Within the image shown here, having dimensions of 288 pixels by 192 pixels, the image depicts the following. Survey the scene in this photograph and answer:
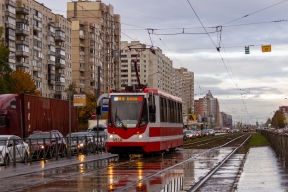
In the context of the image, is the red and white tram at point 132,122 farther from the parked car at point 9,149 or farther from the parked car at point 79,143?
the parked car at point 9,149

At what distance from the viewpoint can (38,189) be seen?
52.9ft

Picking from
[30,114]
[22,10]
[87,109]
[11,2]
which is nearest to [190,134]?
[87,109]

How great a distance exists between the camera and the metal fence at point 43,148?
26.5m

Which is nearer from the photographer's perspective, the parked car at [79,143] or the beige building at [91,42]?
the parked car at [79,143]

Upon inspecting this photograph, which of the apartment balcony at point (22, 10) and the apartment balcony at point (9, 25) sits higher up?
the apartment balcony at point (22, 10)

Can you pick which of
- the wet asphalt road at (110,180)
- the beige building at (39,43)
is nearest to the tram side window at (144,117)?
the wet asphalt road at (110,180)

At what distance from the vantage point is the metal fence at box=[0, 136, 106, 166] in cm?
2648

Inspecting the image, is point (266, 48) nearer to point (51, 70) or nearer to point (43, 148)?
point (43, 148)

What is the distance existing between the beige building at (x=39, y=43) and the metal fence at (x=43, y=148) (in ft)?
218

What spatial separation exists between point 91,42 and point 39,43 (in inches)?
1047

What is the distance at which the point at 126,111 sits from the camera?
30.5 m

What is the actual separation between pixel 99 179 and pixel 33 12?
9464 centimetres

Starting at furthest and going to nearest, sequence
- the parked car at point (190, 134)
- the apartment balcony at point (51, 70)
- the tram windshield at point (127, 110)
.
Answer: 1. the apartment balcony at point (51, 70)
2. the parked car at point (190, 134)
3. the tram windshield at point (127, 110)

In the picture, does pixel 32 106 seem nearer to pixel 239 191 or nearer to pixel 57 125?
pixel 57 125
